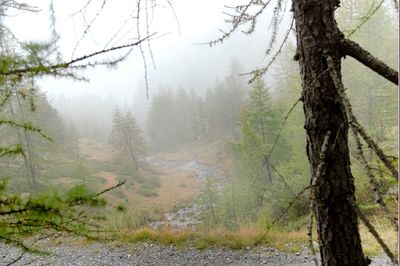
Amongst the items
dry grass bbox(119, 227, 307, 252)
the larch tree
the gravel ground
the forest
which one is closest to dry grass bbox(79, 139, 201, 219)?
the forest

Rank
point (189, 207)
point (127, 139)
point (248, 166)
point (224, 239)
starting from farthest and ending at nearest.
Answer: point (127, 139) < point (189, 207) < point (248, 166) < point (224, 239)

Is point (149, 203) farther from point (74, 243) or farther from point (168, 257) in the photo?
point (168, 257)

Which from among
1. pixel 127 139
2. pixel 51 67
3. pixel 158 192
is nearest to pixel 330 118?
pixel 51 67

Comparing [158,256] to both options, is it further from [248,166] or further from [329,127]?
[248,166]

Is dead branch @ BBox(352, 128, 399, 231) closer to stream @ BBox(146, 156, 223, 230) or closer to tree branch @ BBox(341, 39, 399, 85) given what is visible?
tree branch @ BBox(341, 39, 399, 85)

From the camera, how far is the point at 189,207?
24.2m

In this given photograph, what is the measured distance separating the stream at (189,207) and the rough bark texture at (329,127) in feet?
38.1

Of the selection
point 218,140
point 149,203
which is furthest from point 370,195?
point 218,140

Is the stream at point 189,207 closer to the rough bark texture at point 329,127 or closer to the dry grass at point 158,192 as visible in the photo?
the dry grass at point 158,192

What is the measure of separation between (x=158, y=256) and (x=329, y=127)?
296 inches

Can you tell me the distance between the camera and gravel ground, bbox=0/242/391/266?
7578 mm

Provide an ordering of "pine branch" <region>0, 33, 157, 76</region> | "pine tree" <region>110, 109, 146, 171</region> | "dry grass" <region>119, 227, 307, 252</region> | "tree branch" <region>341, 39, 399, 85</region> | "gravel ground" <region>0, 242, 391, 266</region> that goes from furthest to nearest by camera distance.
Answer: "pine tree" <region>110, 109, 146, 171</region> → "dry grass" <region>119, 227, 307, 252</region> → "gravel ground" <region>0, 242, 391, 266</region> → "tree branch" <region>341, 39, 399, 85</region> → "pine branch" <region>0, 33, 157, 76</region>

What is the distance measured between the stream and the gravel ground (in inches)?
157

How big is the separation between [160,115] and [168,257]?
51.1 m
